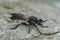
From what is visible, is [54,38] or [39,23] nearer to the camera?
[54,38]

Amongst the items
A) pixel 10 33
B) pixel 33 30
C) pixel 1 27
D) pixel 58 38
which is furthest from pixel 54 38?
pixel 1 27

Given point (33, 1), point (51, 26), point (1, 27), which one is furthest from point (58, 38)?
point (33, 1)

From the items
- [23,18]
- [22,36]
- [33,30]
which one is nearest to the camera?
[22,36]

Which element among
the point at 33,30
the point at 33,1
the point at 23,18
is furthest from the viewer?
the point at 33,1

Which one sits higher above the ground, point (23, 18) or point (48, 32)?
point (23, 18)

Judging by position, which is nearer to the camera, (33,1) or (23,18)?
(23,18)

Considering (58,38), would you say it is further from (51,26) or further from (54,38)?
(51,26)

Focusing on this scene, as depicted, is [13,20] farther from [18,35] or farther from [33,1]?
[33,1]

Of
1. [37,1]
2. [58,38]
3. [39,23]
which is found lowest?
[58,38]

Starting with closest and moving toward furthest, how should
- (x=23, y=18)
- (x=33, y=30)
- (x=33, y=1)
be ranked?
(x=33, y=30)
(x=23, y=18)
(x=33, y=1)
